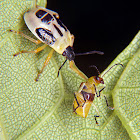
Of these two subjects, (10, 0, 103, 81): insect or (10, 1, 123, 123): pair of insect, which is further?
(10, 0, 103, 81): insect

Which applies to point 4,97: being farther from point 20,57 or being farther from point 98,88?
point 98,88

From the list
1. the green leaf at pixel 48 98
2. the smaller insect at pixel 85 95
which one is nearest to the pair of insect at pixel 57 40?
the smaller insect at pixel 85 95

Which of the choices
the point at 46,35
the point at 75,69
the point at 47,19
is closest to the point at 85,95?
the point at 75,69

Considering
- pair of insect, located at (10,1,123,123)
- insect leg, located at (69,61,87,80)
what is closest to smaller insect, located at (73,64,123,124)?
pair of insect, located at (10,1,123,123)

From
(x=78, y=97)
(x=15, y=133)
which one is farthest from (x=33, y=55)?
(x=15, y=133)

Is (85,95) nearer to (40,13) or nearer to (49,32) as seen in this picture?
(49,32)

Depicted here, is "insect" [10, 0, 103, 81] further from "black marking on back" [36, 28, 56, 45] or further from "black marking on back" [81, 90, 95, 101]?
"black marking on back" [81, 90, 95, 101]
